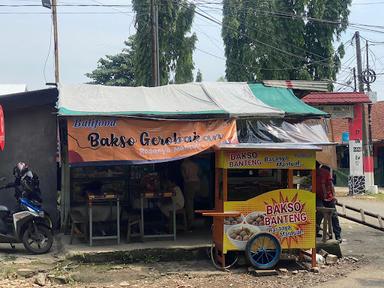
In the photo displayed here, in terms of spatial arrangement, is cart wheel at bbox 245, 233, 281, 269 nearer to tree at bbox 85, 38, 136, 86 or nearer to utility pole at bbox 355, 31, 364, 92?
utility pole at bbox 355, 31, 364, 92

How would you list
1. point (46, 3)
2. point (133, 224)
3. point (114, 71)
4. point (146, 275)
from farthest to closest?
point (114, 71) < point (46, 3) < point (133, 224) < point (146, 275)

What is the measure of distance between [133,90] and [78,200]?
8.09 feet

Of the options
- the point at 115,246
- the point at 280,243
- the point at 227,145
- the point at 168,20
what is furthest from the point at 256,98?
the point at 168,20

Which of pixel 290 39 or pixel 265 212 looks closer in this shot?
pixel 265 212

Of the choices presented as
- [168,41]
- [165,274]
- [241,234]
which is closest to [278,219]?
[241,234]

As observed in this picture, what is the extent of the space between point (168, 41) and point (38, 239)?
19.1 meters

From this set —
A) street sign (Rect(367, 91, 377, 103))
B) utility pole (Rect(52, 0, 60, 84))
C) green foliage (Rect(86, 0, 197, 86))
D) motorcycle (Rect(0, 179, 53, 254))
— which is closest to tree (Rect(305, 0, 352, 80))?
street sign (Rect(367, 91, 377, 103))

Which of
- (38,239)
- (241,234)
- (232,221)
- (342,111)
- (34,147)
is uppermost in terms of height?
(342,111)

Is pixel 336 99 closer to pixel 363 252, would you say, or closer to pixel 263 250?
pixel 363 252

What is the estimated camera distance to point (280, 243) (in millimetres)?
8078

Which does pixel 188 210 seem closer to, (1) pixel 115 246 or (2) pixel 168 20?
(1) pixel 115 246

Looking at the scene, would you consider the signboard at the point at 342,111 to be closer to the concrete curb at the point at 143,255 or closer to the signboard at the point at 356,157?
the signboard at the point at 356,157

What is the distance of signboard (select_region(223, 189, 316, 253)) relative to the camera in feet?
26.1

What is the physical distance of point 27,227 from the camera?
28.7 ft
